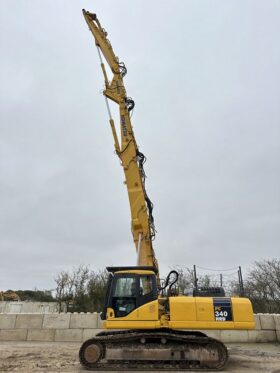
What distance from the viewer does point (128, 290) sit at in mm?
8320

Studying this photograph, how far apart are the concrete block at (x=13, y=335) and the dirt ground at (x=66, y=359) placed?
90.0 inches

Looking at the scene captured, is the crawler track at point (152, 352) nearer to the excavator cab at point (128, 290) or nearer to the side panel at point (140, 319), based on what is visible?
the side panel at point (140, 319)

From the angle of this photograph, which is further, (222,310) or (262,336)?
(262,336)

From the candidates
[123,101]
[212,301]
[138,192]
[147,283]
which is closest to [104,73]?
[123,101]

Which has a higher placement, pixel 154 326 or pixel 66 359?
pixel 154 326

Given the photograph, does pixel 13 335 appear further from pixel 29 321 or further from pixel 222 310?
pixel 222 310

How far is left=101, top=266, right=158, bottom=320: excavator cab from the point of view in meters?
8.16

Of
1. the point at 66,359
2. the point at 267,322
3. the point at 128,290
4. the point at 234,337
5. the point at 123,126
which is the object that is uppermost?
the point at 123,126

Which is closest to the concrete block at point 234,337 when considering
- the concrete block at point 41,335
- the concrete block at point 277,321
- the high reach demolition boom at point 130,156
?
the concrete block at point 277,321

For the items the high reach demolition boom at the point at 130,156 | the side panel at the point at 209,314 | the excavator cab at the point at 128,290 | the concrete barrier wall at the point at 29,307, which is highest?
the high reach demolition boom at the point at 130,156

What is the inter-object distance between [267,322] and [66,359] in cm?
760

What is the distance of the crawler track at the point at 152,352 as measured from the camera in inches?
305

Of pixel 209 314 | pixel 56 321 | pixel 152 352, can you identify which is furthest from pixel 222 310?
pixel 56 321

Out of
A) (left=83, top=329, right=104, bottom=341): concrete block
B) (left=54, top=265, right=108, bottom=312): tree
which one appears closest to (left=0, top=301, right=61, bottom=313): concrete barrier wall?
(left=54, top=265, right=108, bottom=312): tree
